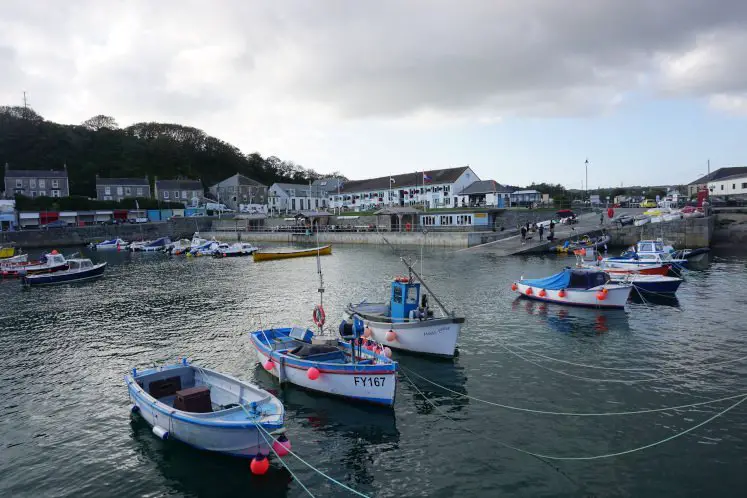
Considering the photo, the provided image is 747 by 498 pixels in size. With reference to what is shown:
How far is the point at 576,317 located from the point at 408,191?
8711 centimetres

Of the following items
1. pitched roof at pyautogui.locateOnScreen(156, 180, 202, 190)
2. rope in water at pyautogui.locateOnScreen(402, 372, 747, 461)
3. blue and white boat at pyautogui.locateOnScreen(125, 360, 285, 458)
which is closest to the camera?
blue and white boat at pyautogui.locateOnScreen(125, 360, 285, 458)

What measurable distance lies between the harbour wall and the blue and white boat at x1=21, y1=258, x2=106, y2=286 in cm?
5252

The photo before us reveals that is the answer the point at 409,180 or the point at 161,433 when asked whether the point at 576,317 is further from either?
the point at 409,180

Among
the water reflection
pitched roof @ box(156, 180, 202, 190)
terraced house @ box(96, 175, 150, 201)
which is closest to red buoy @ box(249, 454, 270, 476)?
the water reflection

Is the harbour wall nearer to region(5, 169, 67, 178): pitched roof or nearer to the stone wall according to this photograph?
region(5, 169, 67, 178): pitched roof

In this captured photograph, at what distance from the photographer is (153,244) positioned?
86688 mm

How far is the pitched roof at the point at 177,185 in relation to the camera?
446 feet

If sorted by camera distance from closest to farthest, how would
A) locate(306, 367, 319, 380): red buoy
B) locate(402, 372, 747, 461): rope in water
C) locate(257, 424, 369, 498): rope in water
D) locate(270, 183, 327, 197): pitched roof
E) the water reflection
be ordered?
locate(257, 424, 369, 498): rope in water < locate(402, 372, 747, 461): rope in water < locate(306, 367, 319, 380): red buoy < the water reflection < locate(270, 183, 327, 197): pitched roof

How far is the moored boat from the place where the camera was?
20.0m

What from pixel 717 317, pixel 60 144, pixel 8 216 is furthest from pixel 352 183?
pixel 717 317

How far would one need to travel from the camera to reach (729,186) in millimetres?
96812

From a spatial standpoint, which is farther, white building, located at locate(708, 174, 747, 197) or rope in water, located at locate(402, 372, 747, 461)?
white building, located at locate(708, 174, 747, 197)

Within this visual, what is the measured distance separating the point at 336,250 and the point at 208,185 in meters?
114

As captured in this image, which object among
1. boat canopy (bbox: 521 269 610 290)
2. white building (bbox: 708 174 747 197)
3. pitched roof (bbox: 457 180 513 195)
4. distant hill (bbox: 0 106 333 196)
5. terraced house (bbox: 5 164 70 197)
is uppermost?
distant hill (bbox: 0 106 333 196)
